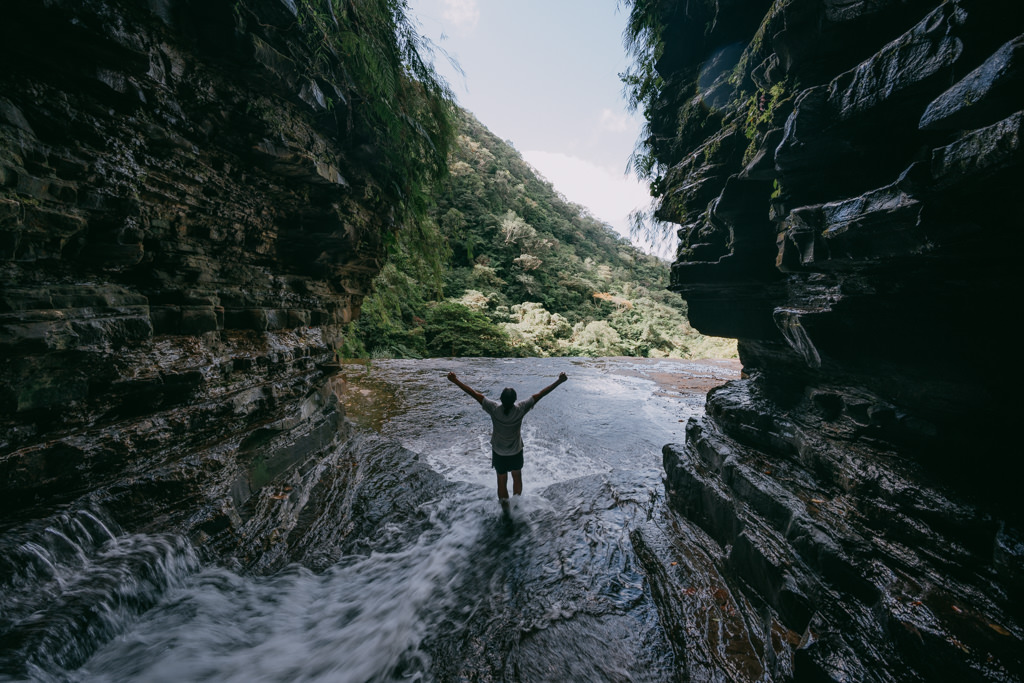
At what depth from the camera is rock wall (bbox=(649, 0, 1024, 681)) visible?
1832 mm

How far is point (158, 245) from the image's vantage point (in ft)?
10.2

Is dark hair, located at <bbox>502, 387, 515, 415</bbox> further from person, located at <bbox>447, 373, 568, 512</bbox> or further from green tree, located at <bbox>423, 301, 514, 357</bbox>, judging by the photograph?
green tree, located at <bbox>423, 301, 514, 357</bbox>

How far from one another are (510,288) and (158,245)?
824 inches

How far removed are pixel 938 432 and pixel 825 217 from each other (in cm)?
178

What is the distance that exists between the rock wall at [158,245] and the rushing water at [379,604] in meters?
0.39

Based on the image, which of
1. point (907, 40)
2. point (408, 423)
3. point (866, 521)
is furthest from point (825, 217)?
point (408, 423)

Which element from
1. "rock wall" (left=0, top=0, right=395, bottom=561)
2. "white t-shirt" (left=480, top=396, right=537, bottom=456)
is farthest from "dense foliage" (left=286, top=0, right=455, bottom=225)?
"white t-shirt" (left=480, top=396, right=537, bottom=456)

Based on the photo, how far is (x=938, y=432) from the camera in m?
2.46

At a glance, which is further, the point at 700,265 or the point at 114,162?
the point at 700,265

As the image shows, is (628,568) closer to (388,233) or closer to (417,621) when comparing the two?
(417,621)

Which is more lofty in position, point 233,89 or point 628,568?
point 233,89

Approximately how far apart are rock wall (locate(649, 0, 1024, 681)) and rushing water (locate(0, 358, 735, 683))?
108 centimetres

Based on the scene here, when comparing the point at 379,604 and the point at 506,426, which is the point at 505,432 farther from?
the point at 379,604

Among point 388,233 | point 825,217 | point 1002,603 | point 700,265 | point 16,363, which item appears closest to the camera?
point 1002,603
